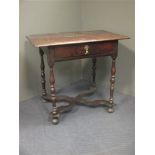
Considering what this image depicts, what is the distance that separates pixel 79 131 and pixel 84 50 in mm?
619

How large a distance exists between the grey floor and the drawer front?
53 cm

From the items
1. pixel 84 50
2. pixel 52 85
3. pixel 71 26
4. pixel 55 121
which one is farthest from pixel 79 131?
pixel 71 26

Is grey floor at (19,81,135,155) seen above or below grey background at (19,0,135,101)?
below

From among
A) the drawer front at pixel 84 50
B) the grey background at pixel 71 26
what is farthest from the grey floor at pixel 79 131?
the drawer front at pixel 84 50

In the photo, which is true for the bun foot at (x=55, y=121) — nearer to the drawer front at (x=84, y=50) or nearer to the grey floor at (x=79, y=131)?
the grey floor at (x=79, y=131)

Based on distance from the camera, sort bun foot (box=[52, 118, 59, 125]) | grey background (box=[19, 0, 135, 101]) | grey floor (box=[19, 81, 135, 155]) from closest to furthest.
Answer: grey floor (box=[19, 81, 135, 155]) < bun foot (box=[52, 118, 59, 125]) < grey background (box=[19, 0, 135, 101])

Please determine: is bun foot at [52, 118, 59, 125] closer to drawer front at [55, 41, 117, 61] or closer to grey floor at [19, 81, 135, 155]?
grey floor at [19, 81, 135, 155]

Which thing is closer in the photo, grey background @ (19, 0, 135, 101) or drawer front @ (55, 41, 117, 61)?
drawer front @ (55, 41, 117, 61)

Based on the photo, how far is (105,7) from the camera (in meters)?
2.80

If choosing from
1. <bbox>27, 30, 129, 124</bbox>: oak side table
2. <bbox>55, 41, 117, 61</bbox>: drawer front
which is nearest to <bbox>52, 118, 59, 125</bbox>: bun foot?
<bbox>27, 30, 129, 124</bbox>: oak side table

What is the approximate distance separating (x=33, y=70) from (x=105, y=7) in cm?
96

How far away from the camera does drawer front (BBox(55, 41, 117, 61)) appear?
6.79 ft

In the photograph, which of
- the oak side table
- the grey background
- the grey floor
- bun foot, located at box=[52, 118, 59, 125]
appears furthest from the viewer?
the grey background
